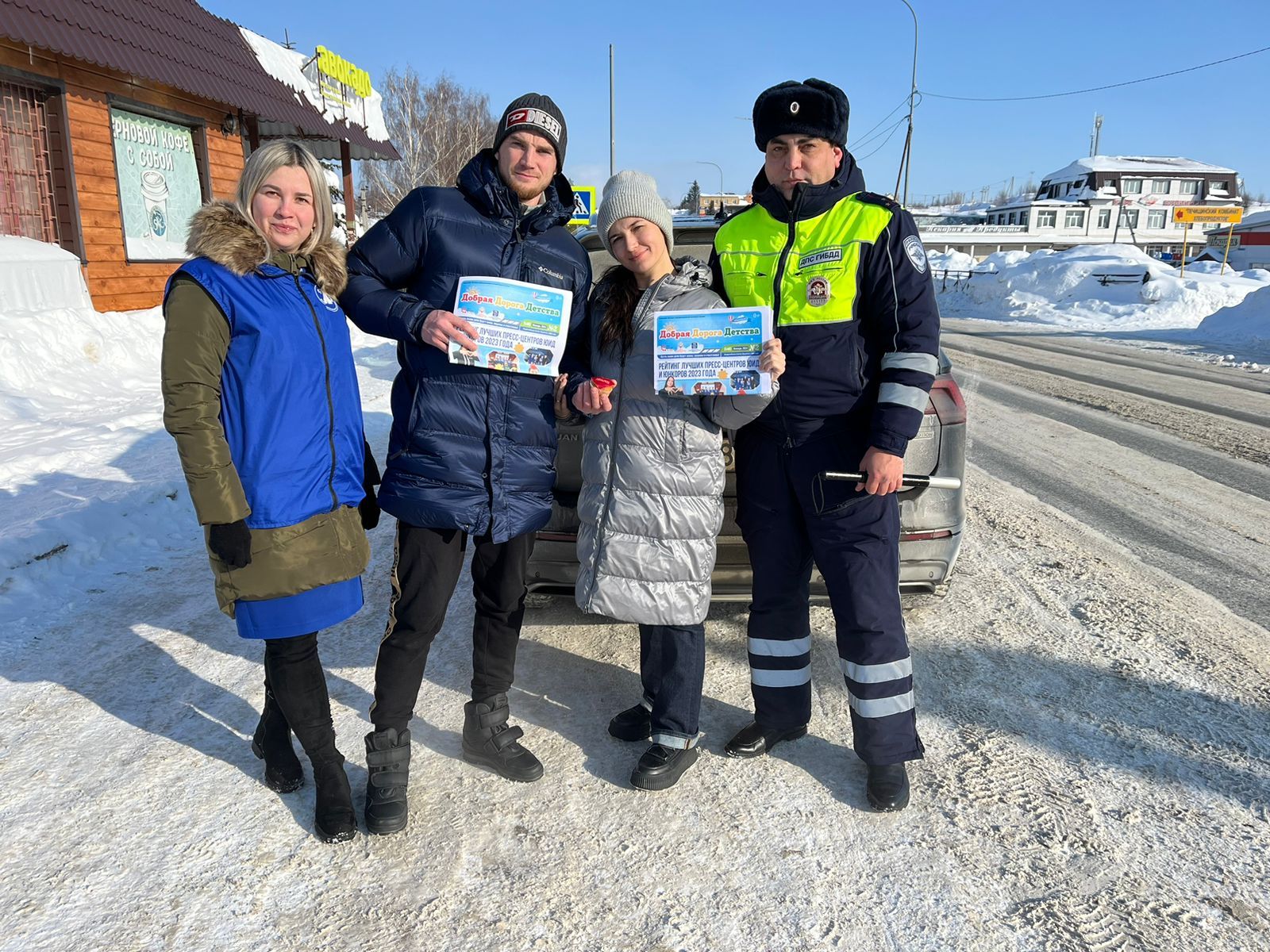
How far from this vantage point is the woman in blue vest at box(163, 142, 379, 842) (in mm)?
2027

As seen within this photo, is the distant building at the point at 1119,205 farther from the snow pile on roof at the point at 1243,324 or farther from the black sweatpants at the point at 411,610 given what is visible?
the black sweatpants at the point at 411,610

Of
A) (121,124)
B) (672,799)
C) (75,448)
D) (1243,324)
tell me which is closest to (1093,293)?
(1243,324)

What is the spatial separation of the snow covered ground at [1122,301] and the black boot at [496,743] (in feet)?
45.6

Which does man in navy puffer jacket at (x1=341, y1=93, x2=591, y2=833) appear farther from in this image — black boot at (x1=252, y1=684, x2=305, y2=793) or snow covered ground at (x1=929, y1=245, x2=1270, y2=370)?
snow covered ground at (x1=929, y1=245, x2=1270, y2=370)

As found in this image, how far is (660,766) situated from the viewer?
2506 millimetres

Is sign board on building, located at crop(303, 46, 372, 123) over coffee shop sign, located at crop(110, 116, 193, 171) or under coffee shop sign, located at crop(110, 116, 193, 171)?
over

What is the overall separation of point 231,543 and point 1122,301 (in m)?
28.9

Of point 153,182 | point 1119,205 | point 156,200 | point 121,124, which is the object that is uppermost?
point 1119,205

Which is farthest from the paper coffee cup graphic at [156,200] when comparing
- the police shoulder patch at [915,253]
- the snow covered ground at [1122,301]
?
the snow covered ground at [1122,301]

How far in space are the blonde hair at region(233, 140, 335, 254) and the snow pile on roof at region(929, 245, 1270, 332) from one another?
2195 centimetres

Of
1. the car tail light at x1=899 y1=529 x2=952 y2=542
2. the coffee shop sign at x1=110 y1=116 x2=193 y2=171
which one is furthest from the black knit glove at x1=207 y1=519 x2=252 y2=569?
the coffee shop sign at x1=110 y1=116 x2=193 y2=171

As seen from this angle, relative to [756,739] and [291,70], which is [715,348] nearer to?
[756,739]

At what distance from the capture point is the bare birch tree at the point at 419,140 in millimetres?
29562

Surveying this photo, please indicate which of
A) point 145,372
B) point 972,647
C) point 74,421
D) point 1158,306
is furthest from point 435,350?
point 1158,306
